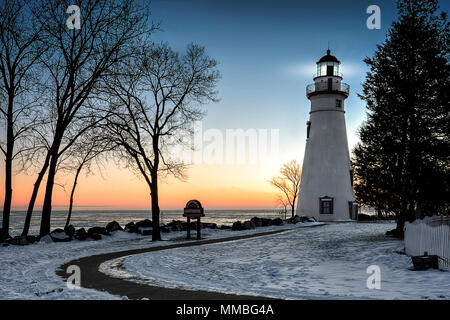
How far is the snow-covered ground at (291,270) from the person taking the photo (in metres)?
9.25

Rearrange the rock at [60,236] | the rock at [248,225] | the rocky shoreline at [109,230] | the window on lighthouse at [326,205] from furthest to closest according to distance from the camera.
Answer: the window on lighthouse at [326,205] < the rock at [248,225] < the rock at [60,236] < the rocky shoreline at [109,230]

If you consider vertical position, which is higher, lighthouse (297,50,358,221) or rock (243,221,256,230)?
lighthouse (297,50,358,221)

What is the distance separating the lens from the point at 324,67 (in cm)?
3962

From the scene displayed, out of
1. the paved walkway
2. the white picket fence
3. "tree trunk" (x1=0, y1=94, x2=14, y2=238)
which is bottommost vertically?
the paved walkway

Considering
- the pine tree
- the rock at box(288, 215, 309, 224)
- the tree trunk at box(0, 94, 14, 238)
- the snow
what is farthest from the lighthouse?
the tree trunk at box(0, 94, 14, 238)

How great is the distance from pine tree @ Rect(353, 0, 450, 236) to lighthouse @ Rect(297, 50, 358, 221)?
50.8ft

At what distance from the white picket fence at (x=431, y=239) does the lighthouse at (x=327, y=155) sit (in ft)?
72.8

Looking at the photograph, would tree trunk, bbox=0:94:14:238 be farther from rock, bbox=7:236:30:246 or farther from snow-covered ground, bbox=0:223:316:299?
snow-covered ground, bbox=0:223:316:299

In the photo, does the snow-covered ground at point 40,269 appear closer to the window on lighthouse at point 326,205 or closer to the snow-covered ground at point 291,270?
the snow-covered ground at point 291,270

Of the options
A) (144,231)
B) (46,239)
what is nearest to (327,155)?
(144,231)

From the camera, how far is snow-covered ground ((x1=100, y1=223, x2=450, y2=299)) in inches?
364

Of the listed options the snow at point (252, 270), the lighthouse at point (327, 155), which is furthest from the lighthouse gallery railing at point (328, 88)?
the snow at point (252, 270)

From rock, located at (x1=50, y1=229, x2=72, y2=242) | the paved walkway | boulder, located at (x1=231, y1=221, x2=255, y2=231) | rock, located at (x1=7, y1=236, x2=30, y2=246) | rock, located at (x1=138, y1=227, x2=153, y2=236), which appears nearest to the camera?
the paved walkway
